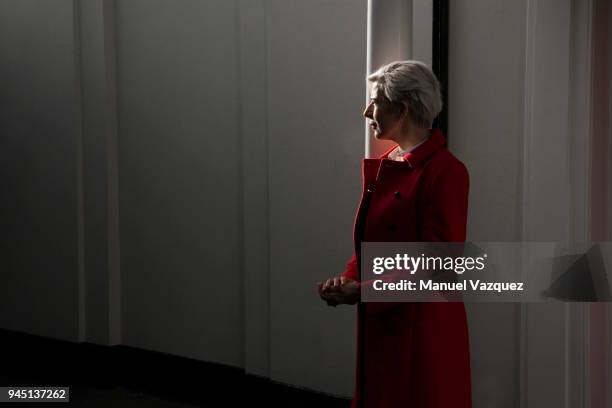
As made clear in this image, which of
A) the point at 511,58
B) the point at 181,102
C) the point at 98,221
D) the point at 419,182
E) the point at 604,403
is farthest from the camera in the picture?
the point at 98,221

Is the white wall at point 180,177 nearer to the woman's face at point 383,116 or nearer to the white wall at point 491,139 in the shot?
the white wall at point 491,139

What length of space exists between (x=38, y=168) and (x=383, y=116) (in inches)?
185

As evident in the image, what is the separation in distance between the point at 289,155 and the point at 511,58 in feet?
5.34

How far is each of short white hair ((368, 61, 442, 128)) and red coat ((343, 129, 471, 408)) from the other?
10 cm

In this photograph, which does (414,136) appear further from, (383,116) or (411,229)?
(411,229)

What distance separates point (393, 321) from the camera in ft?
8.39

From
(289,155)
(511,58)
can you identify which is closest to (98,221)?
(289,155)

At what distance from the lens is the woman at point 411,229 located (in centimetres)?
247

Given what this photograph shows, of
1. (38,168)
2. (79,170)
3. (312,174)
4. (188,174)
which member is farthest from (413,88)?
(38,168)

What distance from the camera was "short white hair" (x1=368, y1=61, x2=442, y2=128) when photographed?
2.50 metres

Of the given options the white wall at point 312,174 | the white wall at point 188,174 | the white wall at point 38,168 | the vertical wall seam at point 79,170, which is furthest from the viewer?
the white wall at point 38,168

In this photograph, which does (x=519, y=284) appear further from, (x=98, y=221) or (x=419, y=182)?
(x=98, y=221)

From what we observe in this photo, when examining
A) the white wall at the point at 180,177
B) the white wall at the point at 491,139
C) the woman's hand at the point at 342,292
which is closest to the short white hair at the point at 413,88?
the woman's hand at the point at 342,292

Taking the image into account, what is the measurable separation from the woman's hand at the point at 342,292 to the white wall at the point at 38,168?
4.11 meters
